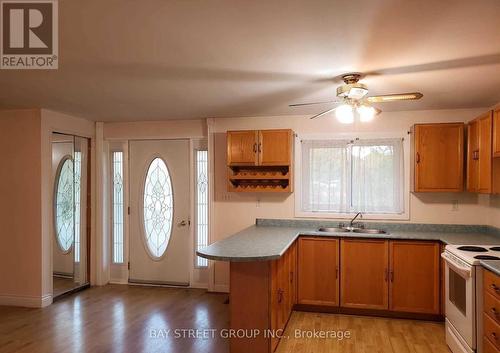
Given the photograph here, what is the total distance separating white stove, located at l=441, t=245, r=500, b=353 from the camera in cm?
260

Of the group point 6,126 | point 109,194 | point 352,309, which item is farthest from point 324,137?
point 6,126

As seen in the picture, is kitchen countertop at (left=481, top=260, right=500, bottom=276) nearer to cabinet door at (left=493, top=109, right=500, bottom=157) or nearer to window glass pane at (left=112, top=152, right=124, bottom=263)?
cabinet door at (left=493, top=109, right=500, bottom=157)

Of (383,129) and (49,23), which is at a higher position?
(49,23)

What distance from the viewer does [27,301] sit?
4141 mm

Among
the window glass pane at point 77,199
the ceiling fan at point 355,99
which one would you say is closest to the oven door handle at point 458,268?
the ceiling fan at point 355,99

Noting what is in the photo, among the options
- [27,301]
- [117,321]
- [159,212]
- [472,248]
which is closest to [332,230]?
[472,248]

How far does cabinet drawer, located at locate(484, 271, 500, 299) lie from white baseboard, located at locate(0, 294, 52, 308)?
444 centimetres

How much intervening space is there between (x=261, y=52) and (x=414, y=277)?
112 inches

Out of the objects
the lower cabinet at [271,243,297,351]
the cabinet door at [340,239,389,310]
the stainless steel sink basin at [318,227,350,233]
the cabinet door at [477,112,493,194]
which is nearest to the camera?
the lower cabinet at [271,243,297,351]

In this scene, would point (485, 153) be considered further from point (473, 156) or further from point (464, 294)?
point (464, 294)

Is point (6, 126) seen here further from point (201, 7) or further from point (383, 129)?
point (383, 129)

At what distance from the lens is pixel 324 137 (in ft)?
14.5

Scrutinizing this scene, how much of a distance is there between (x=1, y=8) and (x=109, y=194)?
3.57m

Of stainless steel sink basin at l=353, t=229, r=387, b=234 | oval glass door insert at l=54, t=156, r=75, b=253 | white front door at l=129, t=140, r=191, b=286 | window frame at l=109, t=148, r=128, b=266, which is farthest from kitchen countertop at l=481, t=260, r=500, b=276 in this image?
oval glass door insert at l=54, t=156, r=75, b=253
